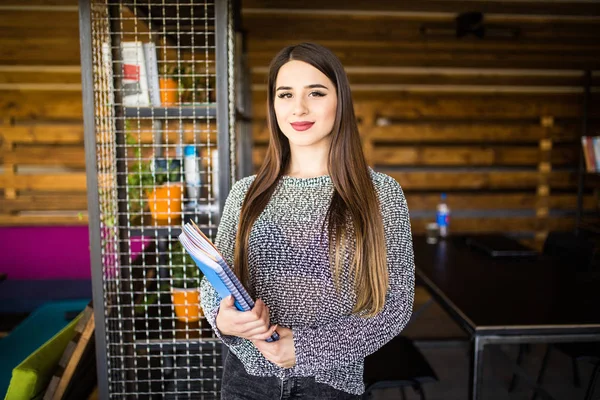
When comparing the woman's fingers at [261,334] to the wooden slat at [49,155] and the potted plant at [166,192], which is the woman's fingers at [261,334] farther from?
the wooden slat at [49,155]

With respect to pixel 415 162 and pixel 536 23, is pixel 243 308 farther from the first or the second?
pixel 415 162

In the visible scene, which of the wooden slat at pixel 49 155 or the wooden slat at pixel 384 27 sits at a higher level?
the wooden slat at pixel 384 27

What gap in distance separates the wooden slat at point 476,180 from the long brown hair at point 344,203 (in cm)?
372

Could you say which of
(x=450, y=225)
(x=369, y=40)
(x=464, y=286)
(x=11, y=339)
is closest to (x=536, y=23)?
(x=369, y=40)

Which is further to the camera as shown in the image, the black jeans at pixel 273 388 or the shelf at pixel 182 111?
the shelf at pixel 182 111

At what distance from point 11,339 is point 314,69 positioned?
252cm

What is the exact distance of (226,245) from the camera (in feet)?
4.61

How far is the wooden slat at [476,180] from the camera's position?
5070 millimetres

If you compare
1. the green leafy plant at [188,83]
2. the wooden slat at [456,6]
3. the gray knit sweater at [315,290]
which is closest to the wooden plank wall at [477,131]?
the wooden slat at [456,6]

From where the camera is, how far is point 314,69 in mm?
1309

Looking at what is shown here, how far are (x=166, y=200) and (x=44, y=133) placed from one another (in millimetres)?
3417

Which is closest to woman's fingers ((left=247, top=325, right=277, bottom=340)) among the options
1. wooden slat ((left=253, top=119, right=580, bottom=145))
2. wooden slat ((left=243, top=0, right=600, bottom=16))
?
wooden slat ((left=243, top=0, right=600, bottom=16))

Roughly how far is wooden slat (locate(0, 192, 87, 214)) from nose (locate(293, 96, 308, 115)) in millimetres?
3951

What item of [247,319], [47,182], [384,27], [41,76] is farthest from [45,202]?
[247,319]
